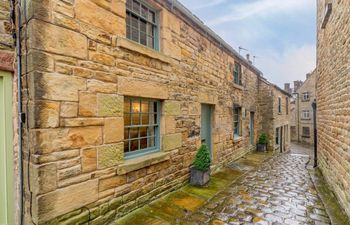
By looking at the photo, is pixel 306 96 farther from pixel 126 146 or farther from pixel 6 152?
pixel 6 152

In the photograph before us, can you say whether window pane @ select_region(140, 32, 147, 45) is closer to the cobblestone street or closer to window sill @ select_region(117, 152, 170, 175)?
window sill @ select_region(117, 152, 170, 175)

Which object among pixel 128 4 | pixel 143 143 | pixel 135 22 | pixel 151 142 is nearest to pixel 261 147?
pixel 151 142

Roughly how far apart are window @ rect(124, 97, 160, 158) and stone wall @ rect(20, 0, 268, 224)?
21 centimetres

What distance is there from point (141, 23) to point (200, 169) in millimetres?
4135

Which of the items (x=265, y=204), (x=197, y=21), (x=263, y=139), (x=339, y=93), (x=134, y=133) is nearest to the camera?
(x=134, y=133)

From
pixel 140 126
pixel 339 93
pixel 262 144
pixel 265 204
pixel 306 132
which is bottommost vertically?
pixel 306 132

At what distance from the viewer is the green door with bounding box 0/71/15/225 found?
279 centimetres

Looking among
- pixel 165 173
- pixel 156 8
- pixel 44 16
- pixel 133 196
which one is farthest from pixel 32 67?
pixel 165 173

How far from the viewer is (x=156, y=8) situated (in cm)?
464

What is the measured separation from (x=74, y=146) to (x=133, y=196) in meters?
1.67

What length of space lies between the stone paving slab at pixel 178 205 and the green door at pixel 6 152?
5.36ft

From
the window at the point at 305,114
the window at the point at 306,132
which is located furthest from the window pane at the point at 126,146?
the window at the point at 306,132

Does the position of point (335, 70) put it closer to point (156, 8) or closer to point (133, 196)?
point (156, 8)

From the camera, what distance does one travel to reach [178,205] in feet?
14.6
